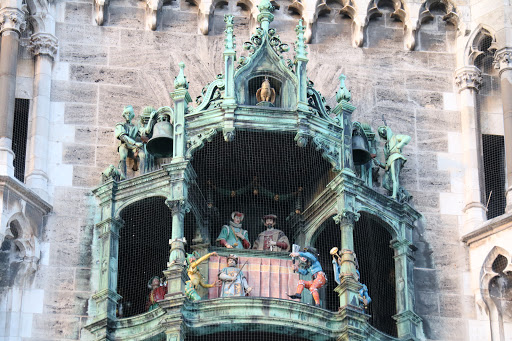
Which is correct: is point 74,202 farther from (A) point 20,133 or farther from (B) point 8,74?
(B) point 8,74

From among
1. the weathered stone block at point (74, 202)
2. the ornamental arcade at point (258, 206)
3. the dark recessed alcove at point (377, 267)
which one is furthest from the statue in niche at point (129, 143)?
the dark recessed alcove at point (377, 267)

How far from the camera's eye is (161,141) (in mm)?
22438

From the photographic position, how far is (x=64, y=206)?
2231cm

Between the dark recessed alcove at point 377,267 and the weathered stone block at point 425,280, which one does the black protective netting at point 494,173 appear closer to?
the weathered stone block at point 425,280

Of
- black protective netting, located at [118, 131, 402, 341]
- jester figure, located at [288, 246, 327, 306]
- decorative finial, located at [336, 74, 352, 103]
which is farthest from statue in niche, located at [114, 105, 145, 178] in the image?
decorative finial, located at [336, 74, 352, 103]

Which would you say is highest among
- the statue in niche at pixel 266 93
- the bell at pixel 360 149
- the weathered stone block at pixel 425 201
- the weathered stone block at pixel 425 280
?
the statue in niche at pixel 266 93

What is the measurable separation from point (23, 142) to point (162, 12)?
2710 millimetres

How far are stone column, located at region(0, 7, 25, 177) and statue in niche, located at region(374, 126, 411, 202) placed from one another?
15.8ft

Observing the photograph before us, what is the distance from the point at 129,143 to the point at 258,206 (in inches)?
74.9

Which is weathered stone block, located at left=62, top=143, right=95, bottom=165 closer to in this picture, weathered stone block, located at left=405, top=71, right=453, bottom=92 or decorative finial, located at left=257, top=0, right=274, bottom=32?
decorative finial, located at left=257, top=0, right=274, bottom=32

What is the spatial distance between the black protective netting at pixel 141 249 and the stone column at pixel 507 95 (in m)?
4.45

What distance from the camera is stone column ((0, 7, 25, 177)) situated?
72.0ft

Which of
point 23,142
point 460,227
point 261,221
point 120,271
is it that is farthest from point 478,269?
point 23,142

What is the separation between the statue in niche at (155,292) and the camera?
21688mm
